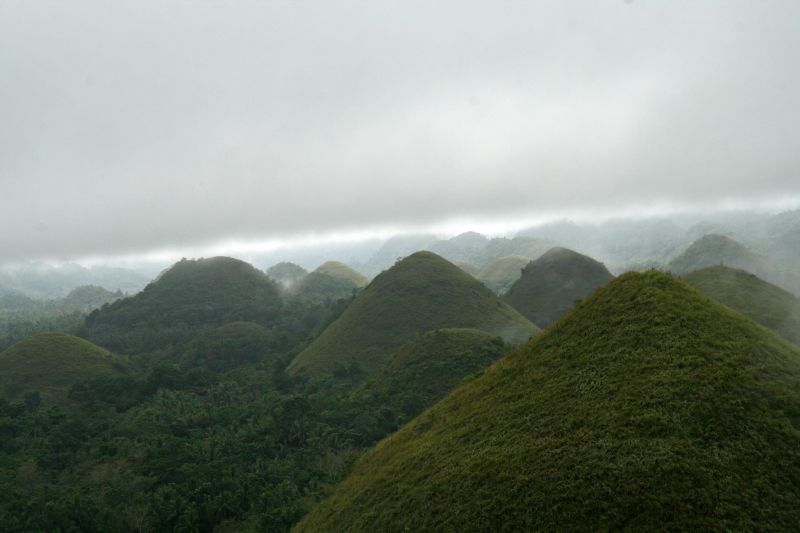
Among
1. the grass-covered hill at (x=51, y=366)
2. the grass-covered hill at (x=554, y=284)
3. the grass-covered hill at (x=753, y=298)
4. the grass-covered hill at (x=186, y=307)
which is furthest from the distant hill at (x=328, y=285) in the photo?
the grass-covered hill at (x=753, y=298)

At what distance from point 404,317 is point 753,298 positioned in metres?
35.0

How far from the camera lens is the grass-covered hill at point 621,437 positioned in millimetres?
10141

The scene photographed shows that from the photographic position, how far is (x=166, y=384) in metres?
51.6

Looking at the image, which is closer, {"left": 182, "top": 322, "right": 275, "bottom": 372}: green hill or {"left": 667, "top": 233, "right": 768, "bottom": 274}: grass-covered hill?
{"left": 182, "top": 322, "right": 275, "bottom": 372}: green hill

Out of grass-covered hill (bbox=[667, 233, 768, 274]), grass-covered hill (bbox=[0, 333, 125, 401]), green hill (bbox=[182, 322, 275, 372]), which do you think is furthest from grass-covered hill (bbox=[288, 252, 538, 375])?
grass-covered hill (bbox=[667, 233, 768, 274])

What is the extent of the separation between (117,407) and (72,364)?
1446 cm

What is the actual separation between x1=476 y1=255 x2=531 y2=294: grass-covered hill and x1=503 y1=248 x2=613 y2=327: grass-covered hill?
41155 mm

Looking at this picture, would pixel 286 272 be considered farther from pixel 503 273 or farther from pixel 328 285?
pixel 503 273

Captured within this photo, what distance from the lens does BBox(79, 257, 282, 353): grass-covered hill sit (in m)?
83.8

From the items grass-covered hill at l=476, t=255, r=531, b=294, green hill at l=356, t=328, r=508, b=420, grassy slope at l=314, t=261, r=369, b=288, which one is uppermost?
grassy slope at l=314, t=261, r=369, b=288

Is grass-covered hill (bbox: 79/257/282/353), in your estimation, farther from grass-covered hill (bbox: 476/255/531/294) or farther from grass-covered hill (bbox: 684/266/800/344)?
grass-covered hill (bbox: 684/266/800/344)

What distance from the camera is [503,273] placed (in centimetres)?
14638

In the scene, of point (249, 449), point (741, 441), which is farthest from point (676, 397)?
point (249, 449)

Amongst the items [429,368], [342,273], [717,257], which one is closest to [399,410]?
[429,368]
